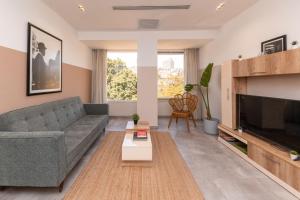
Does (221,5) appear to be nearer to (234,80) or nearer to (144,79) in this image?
(234,80)

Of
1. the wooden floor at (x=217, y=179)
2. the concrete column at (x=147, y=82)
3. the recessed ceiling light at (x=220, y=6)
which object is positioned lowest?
the wooden floor at (x=217, y=179)

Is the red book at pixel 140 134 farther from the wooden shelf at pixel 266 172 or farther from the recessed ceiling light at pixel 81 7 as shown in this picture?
the recessed ceiling light at pixel 81 7

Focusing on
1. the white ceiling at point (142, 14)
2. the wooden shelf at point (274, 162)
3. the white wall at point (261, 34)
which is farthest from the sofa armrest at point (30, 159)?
the white wall at point (261, 34)

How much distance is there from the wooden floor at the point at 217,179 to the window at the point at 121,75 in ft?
10.9

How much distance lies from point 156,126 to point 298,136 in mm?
3440

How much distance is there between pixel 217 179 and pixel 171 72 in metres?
4.92

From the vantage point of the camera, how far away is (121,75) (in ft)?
22.7

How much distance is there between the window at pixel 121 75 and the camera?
6891mm

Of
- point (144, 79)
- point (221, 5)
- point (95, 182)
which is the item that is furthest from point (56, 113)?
point (221, 5)

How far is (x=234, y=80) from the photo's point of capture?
11.9 feet

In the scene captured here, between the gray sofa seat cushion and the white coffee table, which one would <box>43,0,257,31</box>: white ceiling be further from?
the white coffee table

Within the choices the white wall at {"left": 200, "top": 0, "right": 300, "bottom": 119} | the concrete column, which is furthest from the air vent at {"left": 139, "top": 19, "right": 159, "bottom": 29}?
the white wall at {"left": 200, "top": 0, "right": 300, "bottom": 119}

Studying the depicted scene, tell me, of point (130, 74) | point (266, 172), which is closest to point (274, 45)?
point (266, 172)

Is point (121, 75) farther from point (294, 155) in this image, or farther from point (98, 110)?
point (294, 155)
